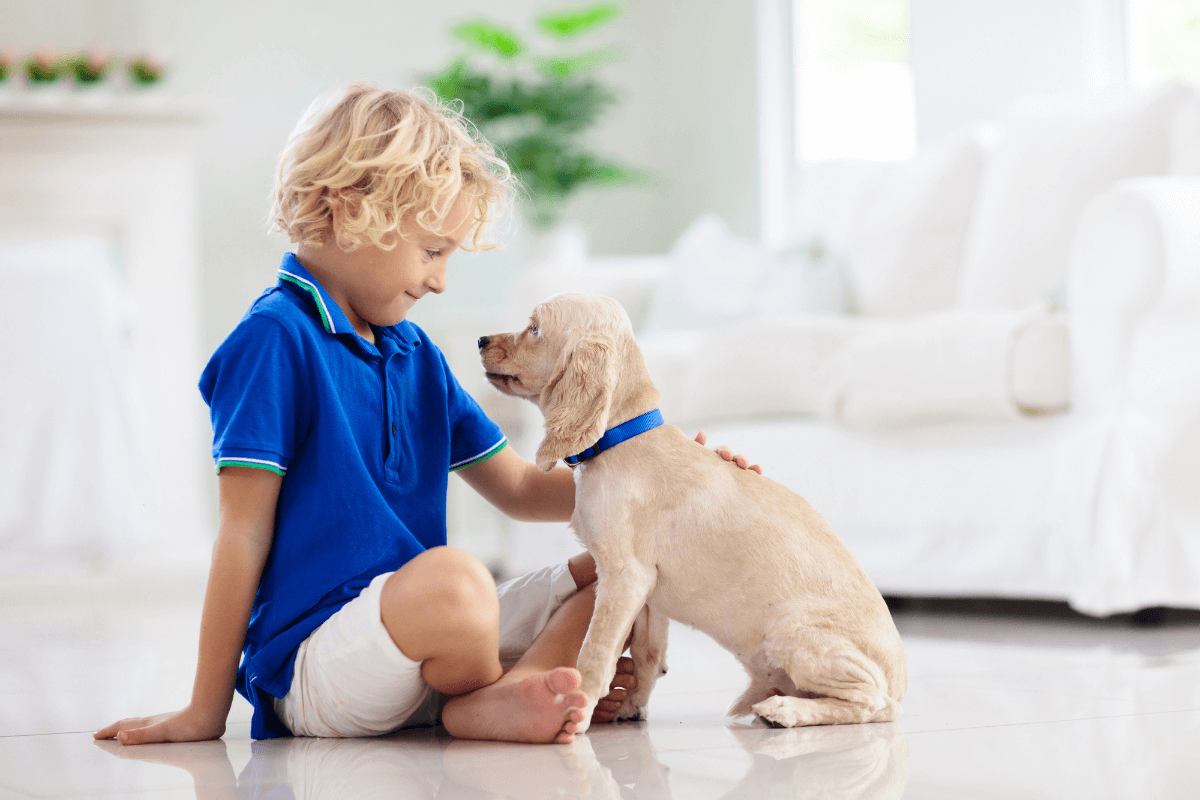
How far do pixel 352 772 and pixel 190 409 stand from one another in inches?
157

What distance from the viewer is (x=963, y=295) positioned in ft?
10.2

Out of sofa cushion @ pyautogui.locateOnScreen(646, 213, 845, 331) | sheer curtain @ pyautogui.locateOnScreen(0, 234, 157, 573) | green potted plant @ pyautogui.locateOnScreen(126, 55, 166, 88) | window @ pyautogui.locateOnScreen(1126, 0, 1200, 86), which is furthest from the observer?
green potted plant @ pyautogui.locateOnScreen(126, 55, 166, 88)

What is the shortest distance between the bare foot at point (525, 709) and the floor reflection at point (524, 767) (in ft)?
0.05

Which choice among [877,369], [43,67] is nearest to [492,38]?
[43,67]

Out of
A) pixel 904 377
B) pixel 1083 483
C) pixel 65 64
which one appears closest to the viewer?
pixel 1083 483

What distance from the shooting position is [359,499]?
4.37ft

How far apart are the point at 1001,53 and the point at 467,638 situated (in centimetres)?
337

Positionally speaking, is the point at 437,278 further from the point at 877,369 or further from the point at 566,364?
the point at 877,369

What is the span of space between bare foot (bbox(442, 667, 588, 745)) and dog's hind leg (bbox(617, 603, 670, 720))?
→ 0.15m

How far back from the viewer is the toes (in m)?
1.25

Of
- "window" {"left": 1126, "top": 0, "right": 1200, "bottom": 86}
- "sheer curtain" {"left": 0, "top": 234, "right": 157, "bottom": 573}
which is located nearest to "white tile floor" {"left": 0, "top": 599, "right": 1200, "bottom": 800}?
"sheer curtain" {"left": 0, "top": 234, "right": 157, "bottom": 573}

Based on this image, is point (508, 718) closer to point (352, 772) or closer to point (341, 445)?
point (352, 772)

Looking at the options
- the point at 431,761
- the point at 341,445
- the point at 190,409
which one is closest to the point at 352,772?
the point at 431,761

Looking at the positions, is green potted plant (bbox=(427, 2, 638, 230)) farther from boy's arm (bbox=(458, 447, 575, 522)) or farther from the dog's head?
the dog's head
